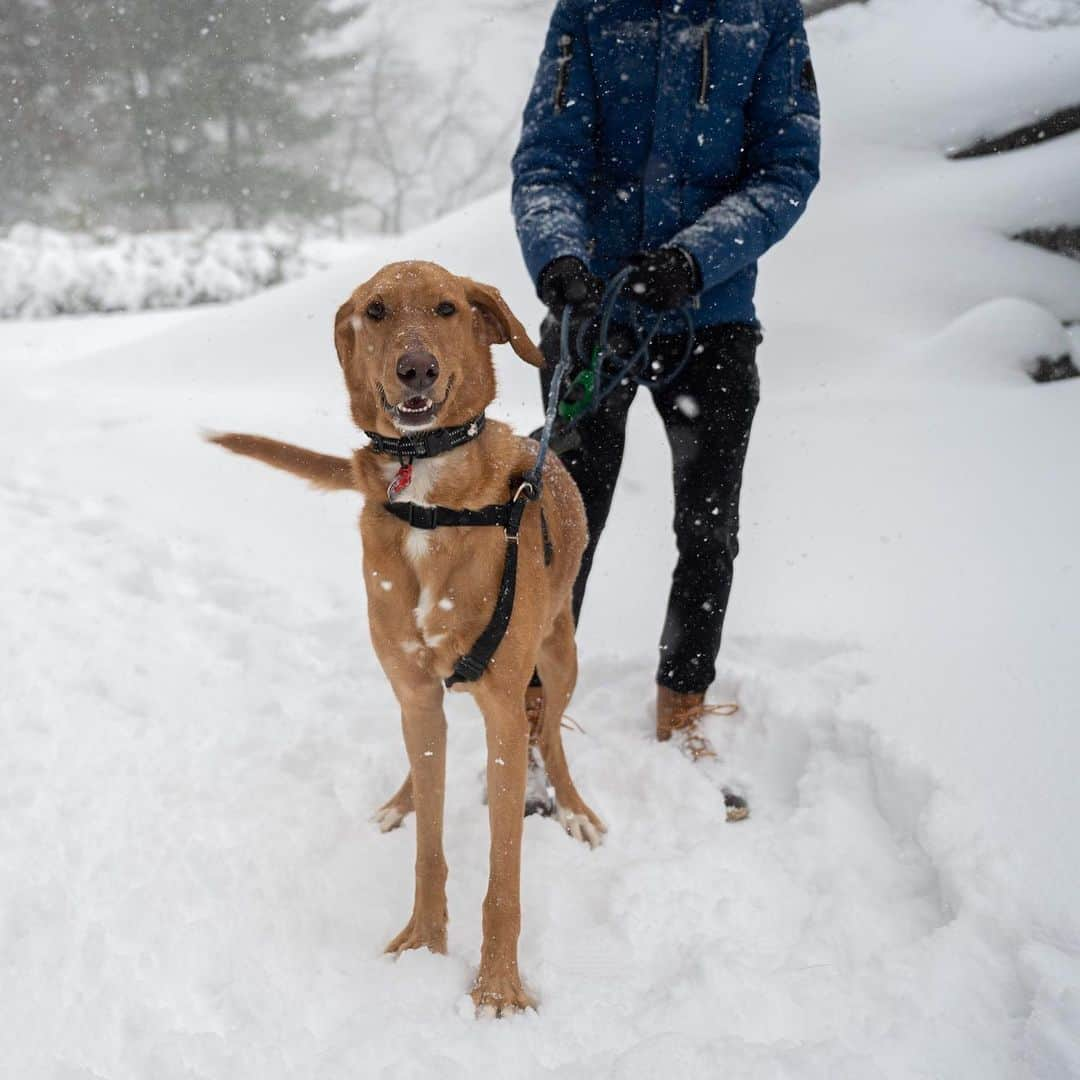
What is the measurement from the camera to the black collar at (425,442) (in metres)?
1.81

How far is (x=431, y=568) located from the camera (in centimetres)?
183

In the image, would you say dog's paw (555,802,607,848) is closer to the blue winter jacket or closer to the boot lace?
the boot lace

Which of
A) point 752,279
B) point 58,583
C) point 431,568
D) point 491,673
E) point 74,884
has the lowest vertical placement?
point 58,583

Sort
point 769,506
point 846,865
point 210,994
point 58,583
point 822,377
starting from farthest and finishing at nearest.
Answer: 1. point 822,377
2. point 769,506
3. point 58,583
4. point 846,865
5. point 210,994

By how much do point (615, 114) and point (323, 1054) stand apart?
2348mm

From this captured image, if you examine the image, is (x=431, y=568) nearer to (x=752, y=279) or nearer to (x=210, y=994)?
(x=210, y=994)

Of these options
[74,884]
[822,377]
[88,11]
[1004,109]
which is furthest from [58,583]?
[88,11]

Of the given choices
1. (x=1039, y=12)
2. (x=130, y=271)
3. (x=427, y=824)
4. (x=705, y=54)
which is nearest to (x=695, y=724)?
(x=427, y=824)

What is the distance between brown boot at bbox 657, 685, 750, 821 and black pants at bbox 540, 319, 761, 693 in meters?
0.04

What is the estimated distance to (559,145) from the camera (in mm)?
2389

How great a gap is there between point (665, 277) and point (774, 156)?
0.56 meters

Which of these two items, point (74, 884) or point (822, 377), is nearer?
point (74, 884)

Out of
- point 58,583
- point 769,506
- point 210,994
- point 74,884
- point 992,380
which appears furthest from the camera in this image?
point 992,380

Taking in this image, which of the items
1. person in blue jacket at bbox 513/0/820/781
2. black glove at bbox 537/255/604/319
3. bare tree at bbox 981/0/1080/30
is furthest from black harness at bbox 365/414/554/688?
bare tree at bbox 981/0/1080/30
